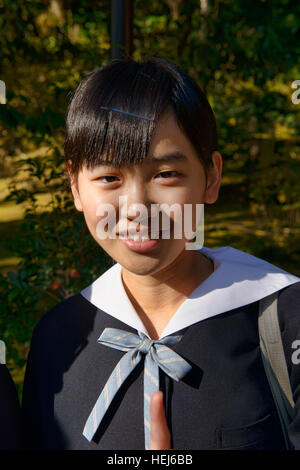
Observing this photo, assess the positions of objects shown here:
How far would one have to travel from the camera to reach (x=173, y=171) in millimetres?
1397

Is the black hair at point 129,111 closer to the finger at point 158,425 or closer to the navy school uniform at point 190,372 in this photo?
the navy school uniform at point 190,372

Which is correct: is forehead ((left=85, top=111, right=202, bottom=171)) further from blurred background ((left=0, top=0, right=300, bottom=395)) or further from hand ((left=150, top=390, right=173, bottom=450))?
blurred background ((left=0, top=0, right=300, bottom=395))

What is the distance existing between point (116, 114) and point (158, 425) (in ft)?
2.60

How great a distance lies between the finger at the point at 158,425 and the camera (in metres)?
1.29

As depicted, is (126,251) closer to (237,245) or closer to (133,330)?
(133,330)

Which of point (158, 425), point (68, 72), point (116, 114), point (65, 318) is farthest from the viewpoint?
point (68, 72)

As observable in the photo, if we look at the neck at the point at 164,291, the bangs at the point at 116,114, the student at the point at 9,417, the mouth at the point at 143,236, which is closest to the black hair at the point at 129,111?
the bangs at the point at 116,114

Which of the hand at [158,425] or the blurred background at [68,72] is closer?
the hand at [158,425]

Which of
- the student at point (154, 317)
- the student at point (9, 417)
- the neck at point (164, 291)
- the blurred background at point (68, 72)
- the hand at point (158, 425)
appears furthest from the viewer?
the blurred background at point (68, 72)

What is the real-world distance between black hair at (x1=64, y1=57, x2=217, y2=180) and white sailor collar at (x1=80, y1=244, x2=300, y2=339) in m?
0.34

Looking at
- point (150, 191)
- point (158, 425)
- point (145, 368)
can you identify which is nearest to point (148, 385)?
point (145, 368)

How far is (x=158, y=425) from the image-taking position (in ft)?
4.26

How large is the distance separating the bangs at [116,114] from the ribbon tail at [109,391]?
0.54 metres

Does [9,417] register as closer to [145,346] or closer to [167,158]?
[145,346]
